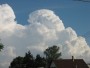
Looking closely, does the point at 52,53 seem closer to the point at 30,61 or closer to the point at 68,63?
the point at 30,61

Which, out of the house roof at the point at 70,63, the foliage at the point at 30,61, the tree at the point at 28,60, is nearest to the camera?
the house roof at the point at 70,63

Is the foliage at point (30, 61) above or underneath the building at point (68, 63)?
above

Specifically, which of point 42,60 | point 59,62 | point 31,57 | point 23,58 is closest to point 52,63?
point 59,62

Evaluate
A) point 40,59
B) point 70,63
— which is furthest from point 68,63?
point 40,59

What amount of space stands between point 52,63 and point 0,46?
136 ft

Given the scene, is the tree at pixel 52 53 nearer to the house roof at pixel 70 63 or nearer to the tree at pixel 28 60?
the tree at pixel 28 60

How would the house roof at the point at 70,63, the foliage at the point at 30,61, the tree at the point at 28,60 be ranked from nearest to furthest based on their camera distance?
→ the house roof at the point at 70,63
the foliage at the point at 30,61
the tree at the point at 28,60

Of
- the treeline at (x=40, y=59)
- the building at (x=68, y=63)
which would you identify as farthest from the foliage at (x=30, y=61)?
the building at (x=68, y=63)

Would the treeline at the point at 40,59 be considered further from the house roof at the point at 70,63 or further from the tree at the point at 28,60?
the house roof at the point at 70,63

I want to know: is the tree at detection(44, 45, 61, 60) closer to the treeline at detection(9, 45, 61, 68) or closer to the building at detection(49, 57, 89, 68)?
the treeline at detection(9, 45, 61, 68)

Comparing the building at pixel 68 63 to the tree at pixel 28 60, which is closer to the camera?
the building at pixel 68 63

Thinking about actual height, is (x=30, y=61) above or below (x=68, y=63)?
above

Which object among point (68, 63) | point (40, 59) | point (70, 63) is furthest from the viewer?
point (40, 59)

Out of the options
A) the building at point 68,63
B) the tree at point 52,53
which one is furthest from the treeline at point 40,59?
the building at point 68,63
